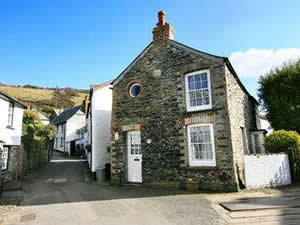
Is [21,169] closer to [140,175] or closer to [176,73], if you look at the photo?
[140,175]

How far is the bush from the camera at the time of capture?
11.1m

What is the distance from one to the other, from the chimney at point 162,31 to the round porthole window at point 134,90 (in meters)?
2.63

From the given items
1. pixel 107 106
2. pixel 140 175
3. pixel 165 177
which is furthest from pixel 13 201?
pixel 107 106

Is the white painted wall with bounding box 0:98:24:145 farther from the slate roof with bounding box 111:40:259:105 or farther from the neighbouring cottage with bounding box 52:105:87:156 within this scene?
the neighbouring cottage with bounding box 52:105:87:156

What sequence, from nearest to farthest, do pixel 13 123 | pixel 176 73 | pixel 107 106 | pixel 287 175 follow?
pixel 287 175 → pixel 176 73 → pixel 13 123 → pixel 107 106

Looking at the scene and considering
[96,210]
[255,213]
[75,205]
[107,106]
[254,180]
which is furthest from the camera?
[107,106]

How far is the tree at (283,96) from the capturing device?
15523 mm

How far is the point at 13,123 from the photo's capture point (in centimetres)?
1427

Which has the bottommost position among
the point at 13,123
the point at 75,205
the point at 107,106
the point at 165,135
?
the point at 75,205

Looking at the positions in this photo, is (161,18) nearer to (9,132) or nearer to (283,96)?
(283,96)

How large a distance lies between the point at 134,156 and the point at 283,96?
468 inches

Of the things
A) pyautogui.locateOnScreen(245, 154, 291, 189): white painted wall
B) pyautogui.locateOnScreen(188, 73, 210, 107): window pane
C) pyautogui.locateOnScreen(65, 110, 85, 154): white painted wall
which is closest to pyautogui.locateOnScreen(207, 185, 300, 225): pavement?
pyautogui.locateOnScreen(245, 154, 291, 189): white painted wall

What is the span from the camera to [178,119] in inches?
432

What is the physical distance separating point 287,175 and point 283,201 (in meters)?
3.77
